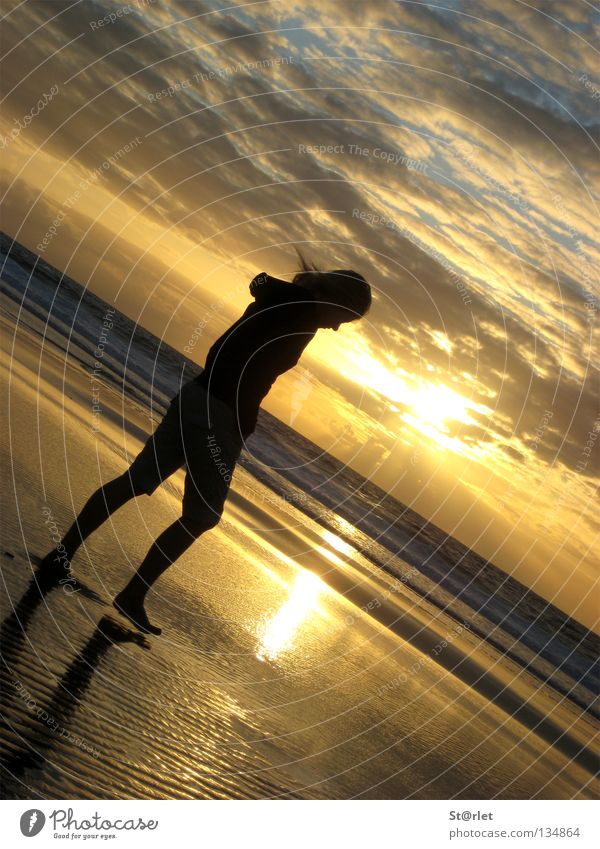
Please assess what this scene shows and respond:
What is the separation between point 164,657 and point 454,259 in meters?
3.81

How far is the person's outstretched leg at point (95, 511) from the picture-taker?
4.55 metres

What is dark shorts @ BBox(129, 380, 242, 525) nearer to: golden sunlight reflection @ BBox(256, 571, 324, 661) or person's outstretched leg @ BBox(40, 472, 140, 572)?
person's outstretched leg @ BBox(40, 472, 140, 572)

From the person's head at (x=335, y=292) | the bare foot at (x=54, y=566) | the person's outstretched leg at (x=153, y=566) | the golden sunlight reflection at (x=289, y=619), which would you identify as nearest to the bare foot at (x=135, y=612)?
the person's outstretched leg at (x=153, y=566)

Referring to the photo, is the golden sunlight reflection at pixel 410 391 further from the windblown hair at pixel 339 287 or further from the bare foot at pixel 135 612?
the bare foot at pixel 135 612

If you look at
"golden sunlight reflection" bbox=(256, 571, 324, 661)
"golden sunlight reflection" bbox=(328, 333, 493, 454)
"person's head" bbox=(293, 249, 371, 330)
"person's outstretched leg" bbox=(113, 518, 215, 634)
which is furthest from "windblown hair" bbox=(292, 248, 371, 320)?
"golden sunlight reflection" bbox=(328, 333, 493, 454)

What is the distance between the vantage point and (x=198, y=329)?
237 inches

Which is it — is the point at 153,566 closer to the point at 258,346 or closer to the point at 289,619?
the point at 258,346

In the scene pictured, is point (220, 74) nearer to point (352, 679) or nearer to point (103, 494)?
point (103, 494)

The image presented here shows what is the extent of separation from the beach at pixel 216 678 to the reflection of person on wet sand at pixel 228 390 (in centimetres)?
50

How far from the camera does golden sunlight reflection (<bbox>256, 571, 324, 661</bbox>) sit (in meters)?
5.23
